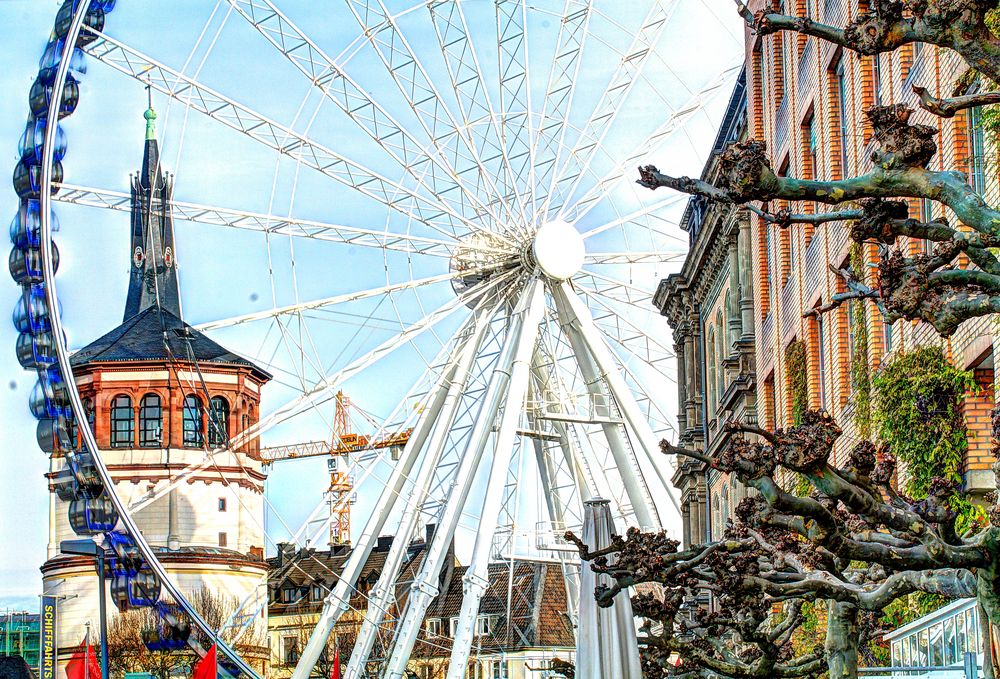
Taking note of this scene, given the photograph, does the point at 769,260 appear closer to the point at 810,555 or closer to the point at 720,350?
the point at 720,350

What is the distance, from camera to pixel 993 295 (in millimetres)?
15086

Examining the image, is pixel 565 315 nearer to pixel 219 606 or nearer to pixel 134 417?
pixel 219 606

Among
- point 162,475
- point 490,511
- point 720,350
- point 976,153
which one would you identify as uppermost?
point 720,350

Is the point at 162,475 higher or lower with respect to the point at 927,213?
higher

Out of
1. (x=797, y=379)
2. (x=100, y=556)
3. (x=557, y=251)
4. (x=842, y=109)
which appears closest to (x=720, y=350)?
(x=557, y=251)

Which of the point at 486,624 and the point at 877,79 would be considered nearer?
the point at 877,79

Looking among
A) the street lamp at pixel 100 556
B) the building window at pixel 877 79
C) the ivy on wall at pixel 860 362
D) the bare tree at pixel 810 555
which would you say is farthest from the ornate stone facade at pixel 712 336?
the bare tree at pixel 810 555

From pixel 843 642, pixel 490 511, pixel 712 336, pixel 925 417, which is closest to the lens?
pixel 843 642

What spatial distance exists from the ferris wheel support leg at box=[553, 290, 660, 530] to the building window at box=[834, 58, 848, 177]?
524 inches

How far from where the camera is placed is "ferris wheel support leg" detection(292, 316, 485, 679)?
4903 cm

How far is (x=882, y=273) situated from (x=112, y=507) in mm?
39248

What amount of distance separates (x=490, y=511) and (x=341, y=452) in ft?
33.7

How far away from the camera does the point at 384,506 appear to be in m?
49.8

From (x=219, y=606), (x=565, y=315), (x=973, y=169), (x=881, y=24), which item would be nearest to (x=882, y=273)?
(x=881, y=24)
